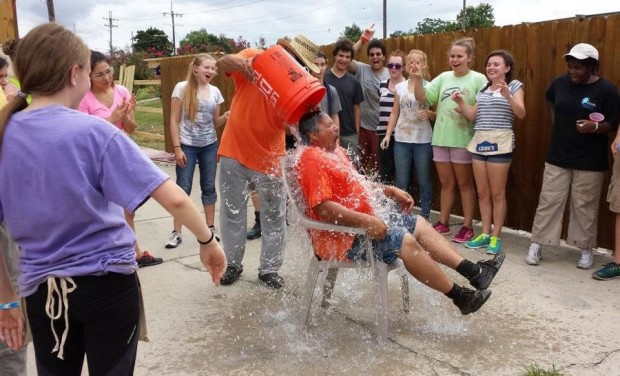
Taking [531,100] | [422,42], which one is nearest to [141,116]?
[422,42]

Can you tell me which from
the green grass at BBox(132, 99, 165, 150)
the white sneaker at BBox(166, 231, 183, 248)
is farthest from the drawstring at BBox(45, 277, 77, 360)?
the green grass at BBox(132, 99, 165, 150)

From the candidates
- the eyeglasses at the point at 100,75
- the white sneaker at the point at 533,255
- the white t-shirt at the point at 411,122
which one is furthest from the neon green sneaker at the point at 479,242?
the eyeglasses at the point at 100,75

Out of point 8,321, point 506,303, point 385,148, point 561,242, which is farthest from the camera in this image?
point 385,148

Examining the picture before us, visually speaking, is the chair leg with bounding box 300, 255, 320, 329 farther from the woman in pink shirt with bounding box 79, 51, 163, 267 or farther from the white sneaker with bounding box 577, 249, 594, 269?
the white sneaker with bounding box 577, 249, 594, 269

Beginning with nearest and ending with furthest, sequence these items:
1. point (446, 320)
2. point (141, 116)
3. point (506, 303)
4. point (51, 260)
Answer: point (51, 260) → point (446, 320) → point (506, 303) → point (141, 116)

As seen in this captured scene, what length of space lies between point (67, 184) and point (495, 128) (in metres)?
3.96

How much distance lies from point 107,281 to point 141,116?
2082cm

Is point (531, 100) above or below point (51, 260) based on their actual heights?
above

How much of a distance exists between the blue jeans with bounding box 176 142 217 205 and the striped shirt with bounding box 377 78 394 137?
1847mm

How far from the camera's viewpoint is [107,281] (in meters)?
1.76

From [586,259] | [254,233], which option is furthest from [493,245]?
[254,233]

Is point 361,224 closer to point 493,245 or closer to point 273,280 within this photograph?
point 273,280

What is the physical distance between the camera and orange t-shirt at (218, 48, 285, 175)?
12.8ft

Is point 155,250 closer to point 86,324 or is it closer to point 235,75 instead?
point 235,75
